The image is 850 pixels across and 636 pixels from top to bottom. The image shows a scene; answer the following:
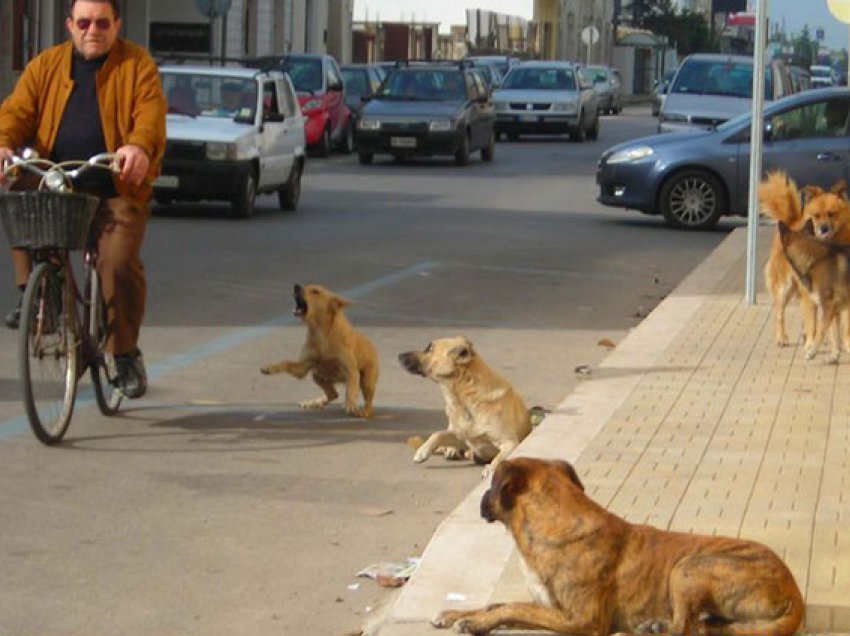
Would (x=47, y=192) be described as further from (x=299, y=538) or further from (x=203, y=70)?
(x=203, y=70)

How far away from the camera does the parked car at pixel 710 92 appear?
34.0m

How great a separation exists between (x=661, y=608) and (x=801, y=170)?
17.4 meters

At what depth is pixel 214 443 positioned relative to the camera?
31.2ft

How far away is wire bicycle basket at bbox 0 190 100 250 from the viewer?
879 centimetres

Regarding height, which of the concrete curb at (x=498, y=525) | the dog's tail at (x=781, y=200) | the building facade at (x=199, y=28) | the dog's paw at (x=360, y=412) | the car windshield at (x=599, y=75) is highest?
the building facade at (x=199, y=28)

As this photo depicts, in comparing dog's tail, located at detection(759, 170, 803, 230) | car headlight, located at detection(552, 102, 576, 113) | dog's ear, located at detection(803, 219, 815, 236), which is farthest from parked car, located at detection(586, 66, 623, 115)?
dog's tail, located at detection(759, 170, 803, 230)

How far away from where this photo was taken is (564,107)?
4625 centimetres

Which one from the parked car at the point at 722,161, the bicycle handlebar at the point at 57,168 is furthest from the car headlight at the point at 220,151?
the bicycle handlebar at the point at 57,168

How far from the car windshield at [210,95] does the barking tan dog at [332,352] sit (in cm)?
1384

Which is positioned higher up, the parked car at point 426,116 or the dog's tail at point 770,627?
the parked car at point 426,116

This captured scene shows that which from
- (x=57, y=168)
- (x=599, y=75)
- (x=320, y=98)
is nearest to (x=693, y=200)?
(x=320, y=98)

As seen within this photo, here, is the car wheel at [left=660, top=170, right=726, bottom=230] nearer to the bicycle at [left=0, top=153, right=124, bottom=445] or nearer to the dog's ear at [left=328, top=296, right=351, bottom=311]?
the dog's ear at [left=328, top=296, right=351, bottom=311]

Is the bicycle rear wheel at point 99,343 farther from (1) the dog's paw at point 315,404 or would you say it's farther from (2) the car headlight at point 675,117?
(2) the car headlight at point 675,117

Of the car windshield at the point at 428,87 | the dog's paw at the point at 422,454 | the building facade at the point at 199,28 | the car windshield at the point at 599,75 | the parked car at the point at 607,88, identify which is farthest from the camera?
the car windshield at the point at 599,75
